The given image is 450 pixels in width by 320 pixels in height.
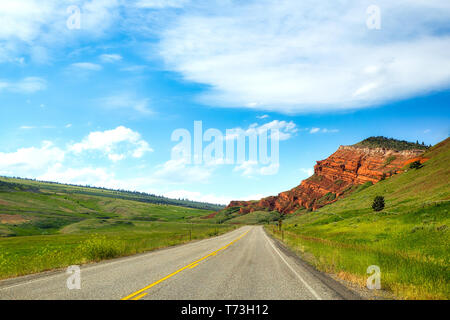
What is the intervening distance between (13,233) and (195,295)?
112m

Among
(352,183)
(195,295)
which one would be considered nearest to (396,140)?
(352,183)

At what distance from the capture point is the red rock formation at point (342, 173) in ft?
368

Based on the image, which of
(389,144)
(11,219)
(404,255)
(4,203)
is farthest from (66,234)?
(389,144)

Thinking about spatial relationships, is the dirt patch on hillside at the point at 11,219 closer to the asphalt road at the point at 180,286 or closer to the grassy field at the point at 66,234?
the grassy field at the point at 66,234

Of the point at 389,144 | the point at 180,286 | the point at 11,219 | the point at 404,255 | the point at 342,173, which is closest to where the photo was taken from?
the point at 180,286

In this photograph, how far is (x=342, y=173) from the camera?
133 m

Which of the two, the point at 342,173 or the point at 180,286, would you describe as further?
the point at 342,173

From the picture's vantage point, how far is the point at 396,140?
139 metres

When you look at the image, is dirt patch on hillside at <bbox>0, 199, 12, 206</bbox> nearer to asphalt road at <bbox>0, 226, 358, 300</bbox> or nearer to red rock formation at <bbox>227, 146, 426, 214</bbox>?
red rock formation at <bbox>227, 146, 426, 214</bbox>

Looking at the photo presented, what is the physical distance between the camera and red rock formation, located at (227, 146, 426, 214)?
11220 centimetres

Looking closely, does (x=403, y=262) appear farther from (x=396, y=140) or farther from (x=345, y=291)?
(x=396, y=140)

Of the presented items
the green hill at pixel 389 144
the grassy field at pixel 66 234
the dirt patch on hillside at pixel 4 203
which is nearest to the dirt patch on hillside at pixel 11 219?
the grassy field at pixel 66 234

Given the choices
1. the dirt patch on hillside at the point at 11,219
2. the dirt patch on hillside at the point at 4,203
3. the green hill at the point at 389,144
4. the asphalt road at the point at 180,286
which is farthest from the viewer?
the dirt patch on hillside at the point at 4,203

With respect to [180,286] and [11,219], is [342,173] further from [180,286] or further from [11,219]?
[11,219]
